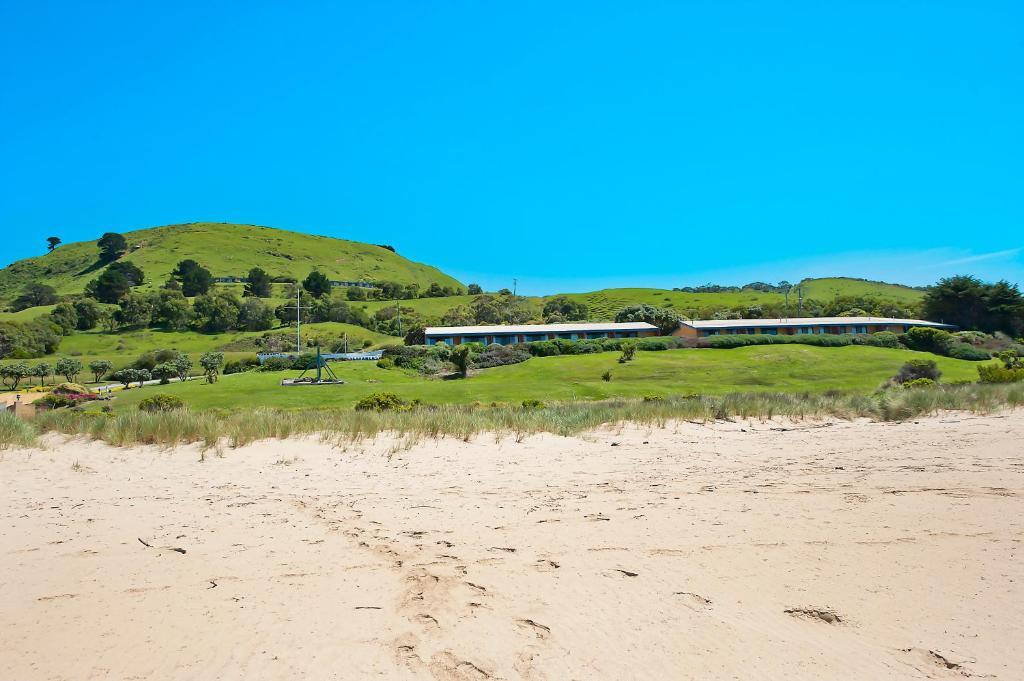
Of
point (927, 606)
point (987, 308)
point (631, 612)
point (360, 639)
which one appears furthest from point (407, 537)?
point (987, 308)

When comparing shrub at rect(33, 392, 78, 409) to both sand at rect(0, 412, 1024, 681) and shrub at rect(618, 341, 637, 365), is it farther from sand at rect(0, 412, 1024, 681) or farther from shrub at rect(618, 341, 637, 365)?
shrub at rect(618, 341, 637, 365)

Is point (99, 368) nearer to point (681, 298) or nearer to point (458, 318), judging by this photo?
point (458, 318)

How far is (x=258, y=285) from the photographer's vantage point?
11069cm

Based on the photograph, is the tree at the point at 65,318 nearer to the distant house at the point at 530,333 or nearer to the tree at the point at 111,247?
the distant house at the point at 530,333

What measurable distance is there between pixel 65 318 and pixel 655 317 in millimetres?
71923

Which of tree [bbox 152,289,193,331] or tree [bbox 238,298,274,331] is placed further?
tree [bbox 238,298,274,331]

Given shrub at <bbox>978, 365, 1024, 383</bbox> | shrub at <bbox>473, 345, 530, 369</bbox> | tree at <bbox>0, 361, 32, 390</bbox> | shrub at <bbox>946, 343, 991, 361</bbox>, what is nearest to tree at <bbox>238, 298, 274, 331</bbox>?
tree at <bbox>0, 361, 32, 390</bbox>

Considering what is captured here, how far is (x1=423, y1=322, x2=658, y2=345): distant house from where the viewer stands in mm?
67812

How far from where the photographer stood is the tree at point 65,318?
84.6m

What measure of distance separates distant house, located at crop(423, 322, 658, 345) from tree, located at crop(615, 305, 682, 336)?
5.47 ft

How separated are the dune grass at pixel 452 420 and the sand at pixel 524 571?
80.4 inches

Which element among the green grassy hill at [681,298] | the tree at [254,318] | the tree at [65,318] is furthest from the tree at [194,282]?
the green grassy hill at [681,298]

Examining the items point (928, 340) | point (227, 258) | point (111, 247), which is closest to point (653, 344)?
point (928, 340)

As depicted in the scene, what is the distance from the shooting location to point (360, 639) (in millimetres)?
4234
